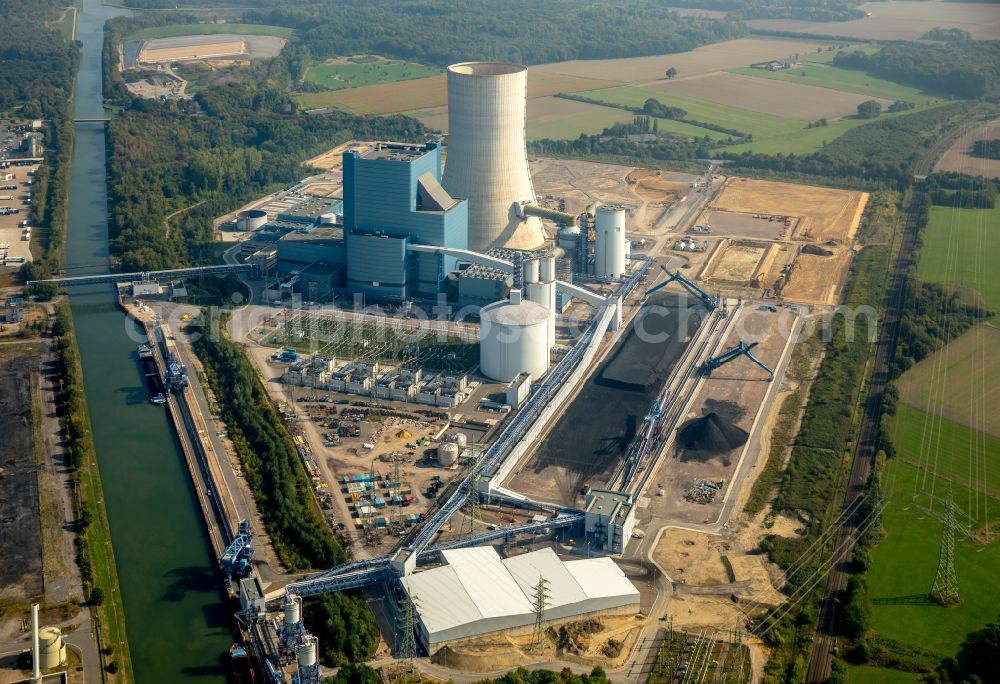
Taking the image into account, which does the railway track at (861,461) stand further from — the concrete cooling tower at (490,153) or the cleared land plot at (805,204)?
the concrete cooling tower at (490,153)

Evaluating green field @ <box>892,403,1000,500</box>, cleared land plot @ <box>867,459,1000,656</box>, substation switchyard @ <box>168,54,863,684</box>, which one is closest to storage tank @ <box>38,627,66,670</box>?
substation switchyard @ <box>168,54,863,684</box>

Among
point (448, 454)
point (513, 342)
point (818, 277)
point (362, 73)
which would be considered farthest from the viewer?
point (362, 73)

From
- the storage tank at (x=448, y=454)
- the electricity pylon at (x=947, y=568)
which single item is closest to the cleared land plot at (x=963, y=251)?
the electricity pylon at (x=947, y=568)

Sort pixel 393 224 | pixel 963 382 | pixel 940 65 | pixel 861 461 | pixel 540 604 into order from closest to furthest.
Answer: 1. pixel 540 604
2. pixel 861 461
3. pixel 963 382
4. pixel 393 224
5. pixel 940 65

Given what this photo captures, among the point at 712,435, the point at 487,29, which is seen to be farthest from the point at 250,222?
the point at 487,29

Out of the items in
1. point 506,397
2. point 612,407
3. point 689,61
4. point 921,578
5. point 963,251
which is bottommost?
point 921,578

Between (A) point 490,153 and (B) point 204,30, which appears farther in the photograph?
(B) point 204,30

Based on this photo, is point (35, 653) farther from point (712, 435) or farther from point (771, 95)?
point (771, 95)
